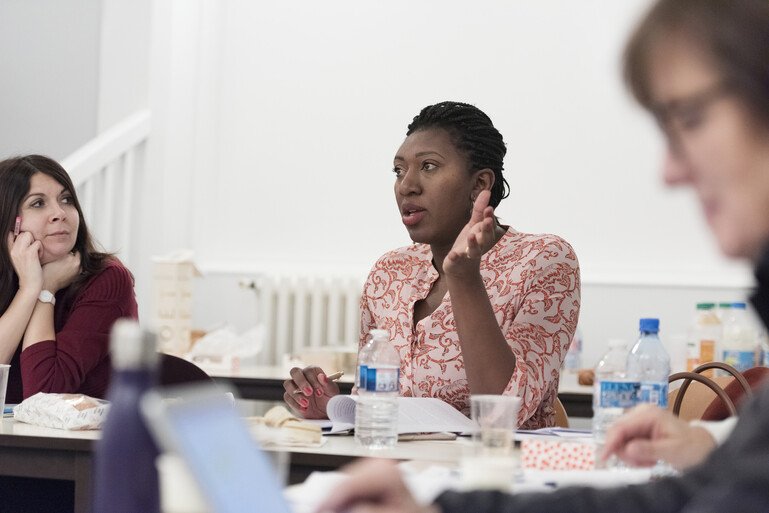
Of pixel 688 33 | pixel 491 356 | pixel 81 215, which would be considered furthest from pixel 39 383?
pixel 688 33

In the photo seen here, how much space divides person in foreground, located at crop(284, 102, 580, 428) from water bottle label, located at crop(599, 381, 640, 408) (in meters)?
0.34

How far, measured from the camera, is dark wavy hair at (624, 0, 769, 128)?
2.66 feet

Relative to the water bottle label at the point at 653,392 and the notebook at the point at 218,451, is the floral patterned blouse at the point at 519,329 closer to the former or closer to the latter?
the water bottle label at the point at 653,392

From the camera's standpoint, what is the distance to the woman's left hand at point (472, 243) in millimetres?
2018

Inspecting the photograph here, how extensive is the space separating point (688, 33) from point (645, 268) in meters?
4.61

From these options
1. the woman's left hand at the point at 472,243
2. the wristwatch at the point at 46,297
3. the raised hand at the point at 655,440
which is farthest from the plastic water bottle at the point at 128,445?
the wristwatch at the point at 46,297

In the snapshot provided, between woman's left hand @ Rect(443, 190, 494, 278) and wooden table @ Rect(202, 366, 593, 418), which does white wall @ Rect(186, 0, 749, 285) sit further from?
woman's left hand @ Rect(443, 190, 494, 278)

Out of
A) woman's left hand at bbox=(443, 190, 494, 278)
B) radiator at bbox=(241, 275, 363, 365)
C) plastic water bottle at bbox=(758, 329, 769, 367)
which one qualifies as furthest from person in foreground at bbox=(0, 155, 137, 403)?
radiator at bbox=(241, 275, 363, 365)

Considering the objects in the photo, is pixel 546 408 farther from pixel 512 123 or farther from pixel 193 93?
pixel 193 93

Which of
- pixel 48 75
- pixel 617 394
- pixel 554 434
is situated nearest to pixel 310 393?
pixel 554 434

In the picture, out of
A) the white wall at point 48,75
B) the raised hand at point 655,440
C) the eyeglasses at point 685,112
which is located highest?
the white wall at point 48,75

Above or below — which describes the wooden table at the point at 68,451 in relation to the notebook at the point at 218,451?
below

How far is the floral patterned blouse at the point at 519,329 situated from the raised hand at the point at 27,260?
94 centimetres

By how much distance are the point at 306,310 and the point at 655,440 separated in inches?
171
